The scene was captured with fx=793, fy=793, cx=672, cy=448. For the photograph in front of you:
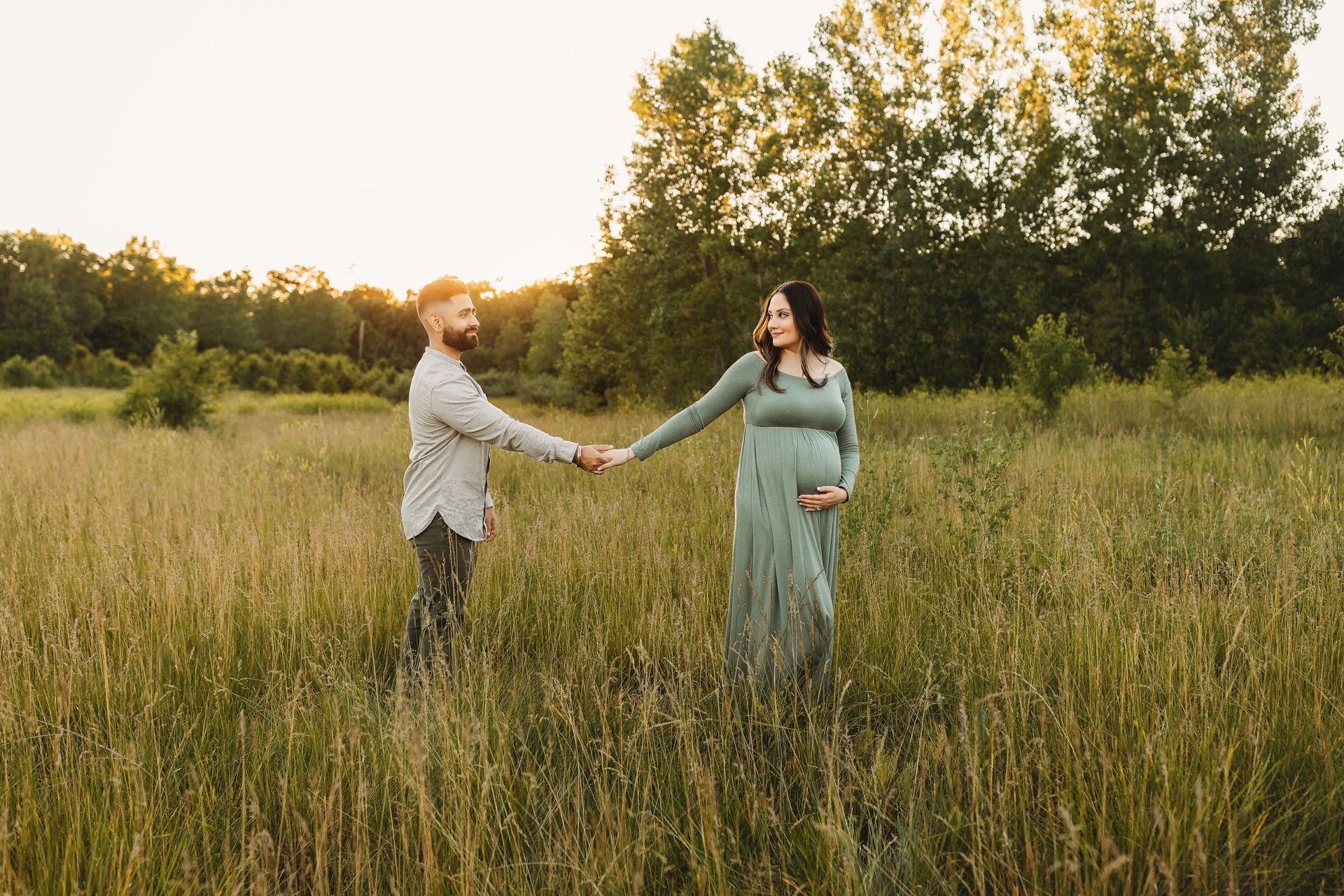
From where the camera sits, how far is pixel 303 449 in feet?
37.4

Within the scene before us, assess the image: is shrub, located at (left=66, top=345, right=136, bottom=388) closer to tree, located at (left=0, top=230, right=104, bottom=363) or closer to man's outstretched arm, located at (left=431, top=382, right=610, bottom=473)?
tree, located at (left=0, top=230, right=104, bottom=363)

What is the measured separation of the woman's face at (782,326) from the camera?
3.76 m

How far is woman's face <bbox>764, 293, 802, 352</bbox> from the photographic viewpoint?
376 cm

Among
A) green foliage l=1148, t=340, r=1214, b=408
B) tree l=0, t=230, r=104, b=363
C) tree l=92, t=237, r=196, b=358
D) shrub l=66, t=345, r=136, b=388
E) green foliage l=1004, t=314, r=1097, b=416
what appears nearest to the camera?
green foliage l=1004, t=314, r=1097, b=416

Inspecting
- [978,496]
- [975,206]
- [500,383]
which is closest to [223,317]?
[500,383]

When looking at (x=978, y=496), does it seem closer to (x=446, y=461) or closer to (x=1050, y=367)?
(x=446, y=461)

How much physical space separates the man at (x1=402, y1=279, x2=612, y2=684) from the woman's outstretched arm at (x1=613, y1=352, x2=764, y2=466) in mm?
670

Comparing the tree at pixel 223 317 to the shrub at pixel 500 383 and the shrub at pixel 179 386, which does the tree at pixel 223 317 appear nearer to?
the shrub at pixel 500 383

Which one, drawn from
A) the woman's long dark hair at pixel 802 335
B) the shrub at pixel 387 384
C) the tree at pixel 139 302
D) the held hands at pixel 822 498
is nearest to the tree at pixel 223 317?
the tree at pixel 139 302

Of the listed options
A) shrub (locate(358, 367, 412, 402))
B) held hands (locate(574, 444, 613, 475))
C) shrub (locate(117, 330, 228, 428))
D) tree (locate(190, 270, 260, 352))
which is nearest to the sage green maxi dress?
held hands (locate(574, 444, 613, 475))

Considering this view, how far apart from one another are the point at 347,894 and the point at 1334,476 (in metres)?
8.28

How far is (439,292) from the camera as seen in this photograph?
3.95 m

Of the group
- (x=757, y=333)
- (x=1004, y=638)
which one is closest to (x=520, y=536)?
(x=757, y=333)

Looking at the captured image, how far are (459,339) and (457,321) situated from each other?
89 mm
